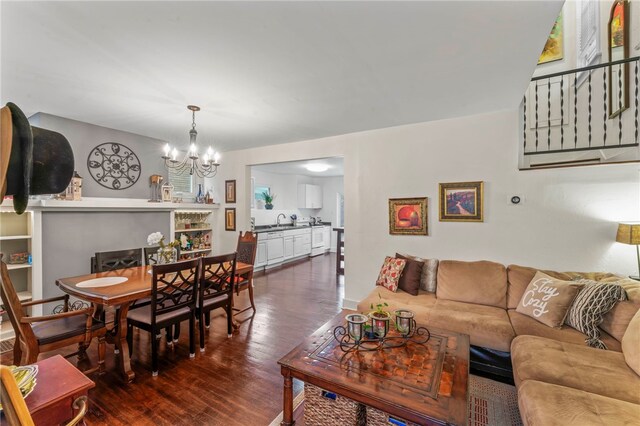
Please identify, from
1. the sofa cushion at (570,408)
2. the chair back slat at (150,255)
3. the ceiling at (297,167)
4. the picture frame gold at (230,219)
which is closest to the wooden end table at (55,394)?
the sofa cushion at (570,408)

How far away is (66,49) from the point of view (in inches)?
78.4

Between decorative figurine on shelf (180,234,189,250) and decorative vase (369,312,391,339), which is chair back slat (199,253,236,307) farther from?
decorative vase (369,312,391,339)

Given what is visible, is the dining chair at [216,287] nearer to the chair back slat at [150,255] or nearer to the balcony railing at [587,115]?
the chair back slat at [150,255]

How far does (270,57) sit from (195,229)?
162 inches

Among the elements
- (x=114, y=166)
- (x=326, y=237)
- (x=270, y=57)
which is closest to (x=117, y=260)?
(x=114, y=166)

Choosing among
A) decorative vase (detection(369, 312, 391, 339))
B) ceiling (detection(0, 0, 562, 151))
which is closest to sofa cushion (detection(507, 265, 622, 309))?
decorative vase (detection(369, 312, 391, 339))

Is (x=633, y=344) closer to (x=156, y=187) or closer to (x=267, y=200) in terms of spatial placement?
(x=156, y=187)

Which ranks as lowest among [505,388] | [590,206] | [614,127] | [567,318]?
[505,388]

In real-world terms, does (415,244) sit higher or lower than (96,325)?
higher

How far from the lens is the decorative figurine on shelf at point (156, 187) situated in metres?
4.53

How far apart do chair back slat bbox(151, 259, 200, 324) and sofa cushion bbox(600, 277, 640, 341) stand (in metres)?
3.41

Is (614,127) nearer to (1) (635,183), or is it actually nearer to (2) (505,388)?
(1) (635,183)

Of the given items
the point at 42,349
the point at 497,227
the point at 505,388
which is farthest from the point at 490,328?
the point at 42,349

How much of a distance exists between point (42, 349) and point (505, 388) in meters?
3.54
